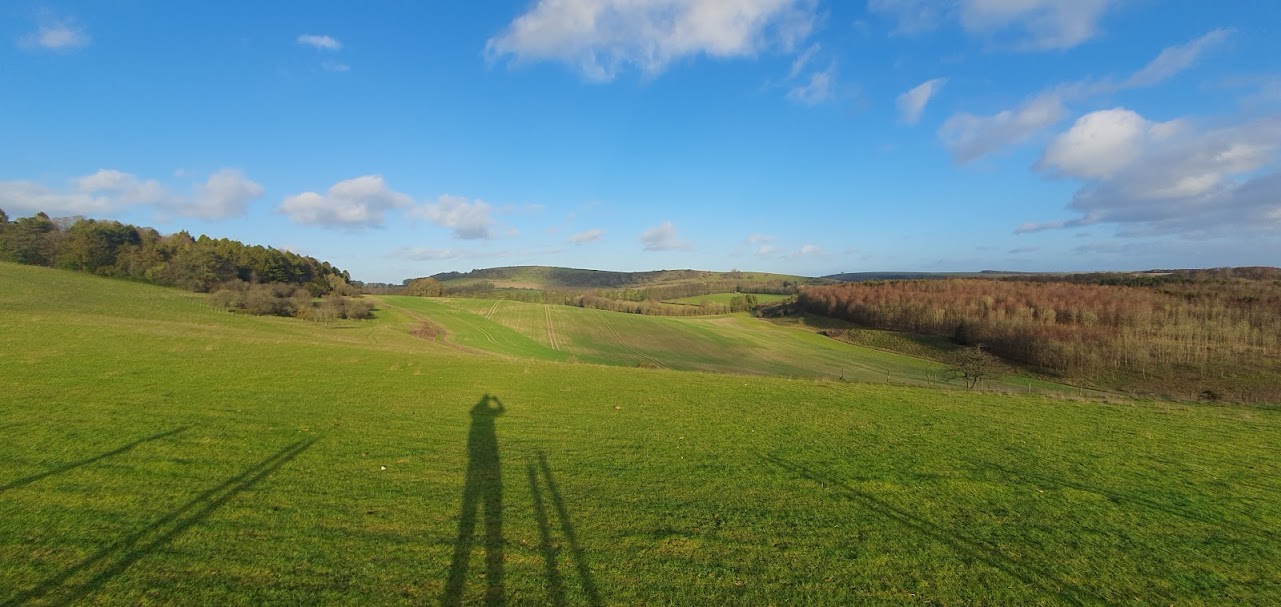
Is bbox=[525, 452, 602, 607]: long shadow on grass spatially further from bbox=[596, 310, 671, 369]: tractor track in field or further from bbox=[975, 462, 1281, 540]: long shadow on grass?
bbox=[596, 310, 671, 369]: tractor track in field

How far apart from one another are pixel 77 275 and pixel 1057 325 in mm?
112005

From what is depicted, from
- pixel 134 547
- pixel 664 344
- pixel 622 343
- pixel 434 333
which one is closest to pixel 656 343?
pixel 664 344

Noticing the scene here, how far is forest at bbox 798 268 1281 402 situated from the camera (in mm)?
49500

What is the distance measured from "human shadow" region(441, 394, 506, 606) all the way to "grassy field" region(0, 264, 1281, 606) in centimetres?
5

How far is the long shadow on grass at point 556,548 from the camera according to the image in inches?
221

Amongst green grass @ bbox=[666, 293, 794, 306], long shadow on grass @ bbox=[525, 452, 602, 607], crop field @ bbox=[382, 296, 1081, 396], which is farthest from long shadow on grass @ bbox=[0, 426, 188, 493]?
green grass @ bbox=[666, 293, 794, 306]

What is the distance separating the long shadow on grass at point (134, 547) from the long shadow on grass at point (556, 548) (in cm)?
468

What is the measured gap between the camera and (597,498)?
8.48m

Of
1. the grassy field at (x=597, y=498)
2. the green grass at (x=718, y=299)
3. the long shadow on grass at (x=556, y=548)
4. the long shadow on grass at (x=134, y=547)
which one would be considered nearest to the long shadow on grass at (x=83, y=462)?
the grassy field at (x=597, y=498)

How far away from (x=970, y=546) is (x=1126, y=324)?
78.7 m

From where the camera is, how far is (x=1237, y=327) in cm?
5516

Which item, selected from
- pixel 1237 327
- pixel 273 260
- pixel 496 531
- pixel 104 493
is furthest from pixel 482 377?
pixel 1237 327

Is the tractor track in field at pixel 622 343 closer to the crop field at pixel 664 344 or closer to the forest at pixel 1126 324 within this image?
the crop field at pixel 664 344

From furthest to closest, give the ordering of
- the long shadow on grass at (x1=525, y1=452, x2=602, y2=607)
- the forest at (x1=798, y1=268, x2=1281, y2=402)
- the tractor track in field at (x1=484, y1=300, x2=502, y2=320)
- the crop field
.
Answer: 1. the tractor track in field at (x1=484, y1=300, x2=502, y2=320)
2. the crop field
3. the forest at (x1=798, y1=268, x2=1281, y2=402)
4. the long shadow on grass at (x1=525, y1=452, x2=602, y2=607)
